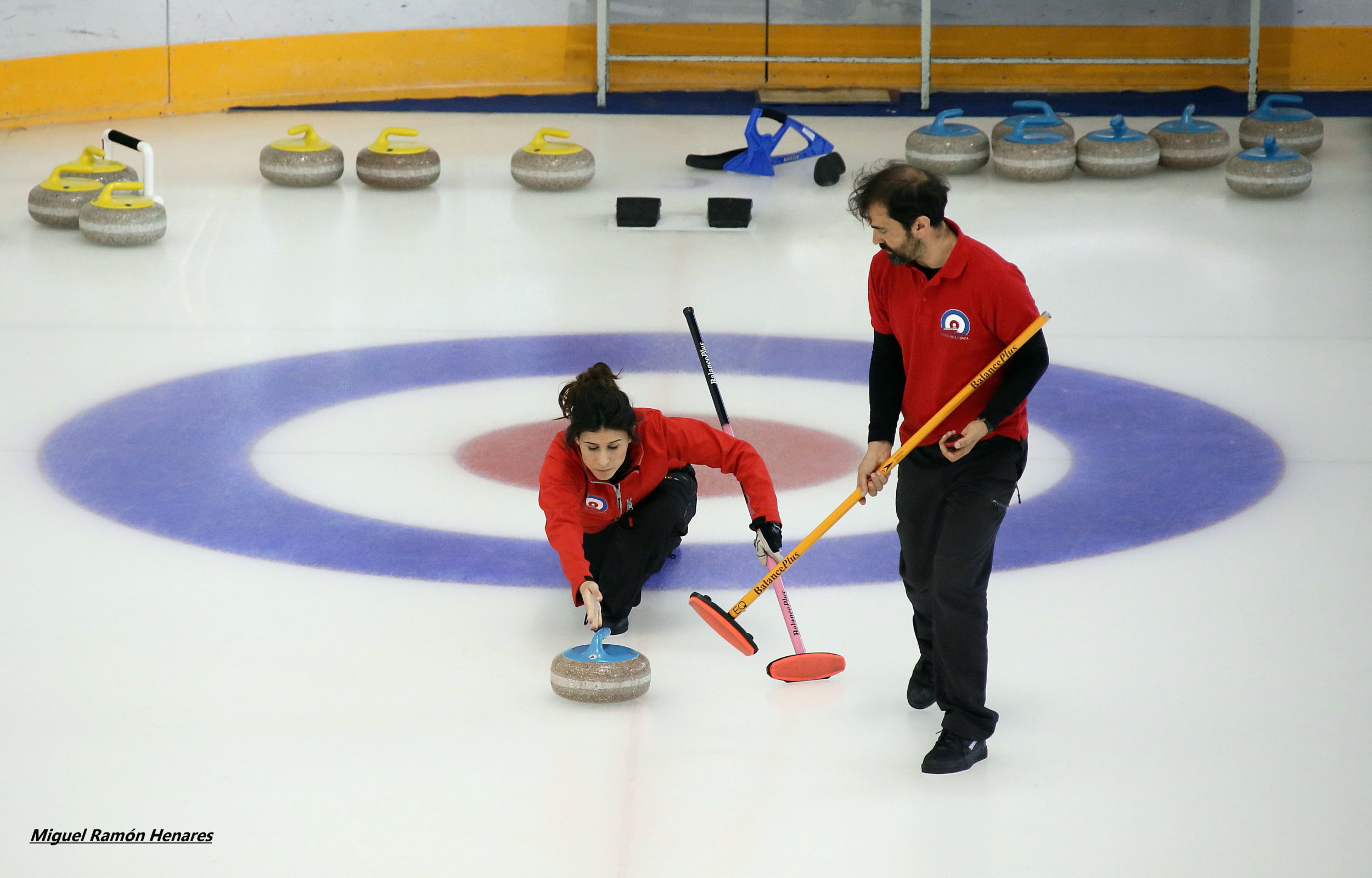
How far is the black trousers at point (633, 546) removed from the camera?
4777mm

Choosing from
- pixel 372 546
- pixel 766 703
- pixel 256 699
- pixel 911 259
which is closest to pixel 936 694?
pixel 766 703

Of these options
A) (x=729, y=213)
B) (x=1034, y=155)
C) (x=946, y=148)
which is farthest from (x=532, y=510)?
(x=1034, y=155)

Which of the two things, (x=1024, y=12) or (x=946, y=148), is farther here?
(x=1024, y=12)

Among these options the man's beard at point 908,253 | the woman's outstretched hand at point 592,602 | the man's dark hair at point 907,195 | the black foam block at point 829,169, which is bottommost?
the woman's outstretched hand at point 592,602

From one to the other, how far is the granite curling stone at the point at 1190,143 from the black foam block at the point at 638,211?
390 centimetres

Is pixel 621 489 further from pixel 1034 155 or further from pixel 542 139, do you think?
pixel 1034 155

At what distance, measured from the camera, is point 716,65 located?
14.7m

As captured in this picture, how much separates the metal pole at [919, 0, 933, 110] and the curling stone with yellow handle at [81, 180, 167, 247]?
6882 millimetres

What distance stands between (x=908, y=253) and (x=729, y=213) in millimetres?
6397

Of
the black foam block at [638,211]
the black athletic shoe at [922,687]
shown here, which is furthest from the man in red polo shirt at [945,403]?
the black foam block at [638,211]

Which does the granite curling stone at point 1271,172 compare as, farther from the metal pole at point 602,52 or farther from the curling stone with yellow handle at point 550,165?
the metal pole at point 602,52

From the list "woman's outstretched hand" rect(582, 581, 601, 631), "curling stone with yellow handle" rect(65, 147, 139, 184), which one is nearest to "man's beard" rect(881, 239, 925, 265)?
"woman's outstretched hand" rect(582, 581, 601, 631)

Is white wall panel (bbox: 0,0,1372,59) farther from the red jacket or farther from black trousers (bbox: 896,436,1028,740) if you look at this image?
black trousers (bbox: 896,436,1028,740)

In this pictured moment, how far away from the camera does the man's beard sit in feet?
12.3
